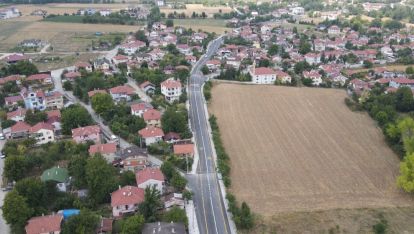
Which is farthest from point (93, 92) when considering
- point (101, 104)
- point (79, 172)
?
point (79, 172)

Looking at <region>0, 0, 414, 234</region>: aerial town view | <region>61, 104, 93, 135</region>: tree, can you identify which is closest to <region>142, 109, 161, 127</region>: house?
<region>0, 0, 414, 234</region>: aerial town view

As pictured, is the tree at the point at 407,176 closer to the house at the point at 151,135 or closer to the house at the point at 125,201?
the house at the point at 125,201

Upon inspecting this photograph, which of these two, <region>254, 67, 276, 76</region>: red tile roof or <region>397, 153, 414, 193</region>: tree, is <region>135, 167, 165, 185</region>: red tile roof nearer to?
<region>397, 153, 414, 193</region>: tree

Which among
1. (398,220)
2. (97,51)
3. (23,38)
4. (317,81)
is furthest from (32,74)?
(398,220)

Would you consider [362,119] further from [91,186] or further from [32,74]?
[32,74]

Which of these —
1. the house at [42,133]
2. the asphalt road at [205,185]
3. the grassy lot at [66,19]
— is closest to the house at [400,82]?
the asphalt road at [205,185]

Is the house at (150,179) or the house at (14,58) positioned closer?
the house at (150,179)
